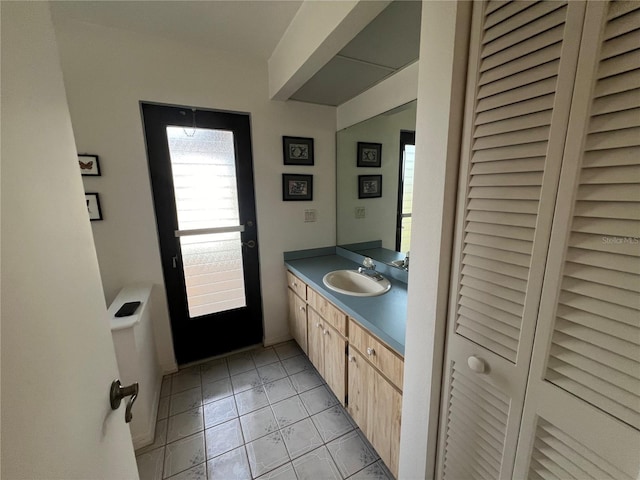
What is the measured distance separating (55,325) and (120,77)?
1.87 meters

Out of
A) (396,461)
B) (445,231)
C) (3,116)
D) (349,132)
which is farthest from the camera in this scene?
(349,132)

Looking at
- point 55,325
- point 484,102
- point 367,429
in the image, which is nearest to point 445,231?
point 484,102

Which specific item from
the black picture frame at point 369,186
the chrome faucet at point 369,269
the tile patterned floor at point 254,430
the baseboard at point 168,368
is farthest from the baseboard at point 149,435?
the black picture frame at point 369,186

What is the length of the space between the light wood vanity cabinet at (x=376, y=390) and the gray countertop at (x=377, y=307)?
0.07 meters

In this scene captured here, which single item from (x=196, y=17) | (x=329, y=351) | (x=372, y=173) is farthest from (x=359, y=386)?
(x=196, y=17)

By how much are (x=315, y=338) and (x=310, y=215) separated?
106cm

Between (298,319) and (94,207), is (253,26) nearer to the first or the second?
(94,207)

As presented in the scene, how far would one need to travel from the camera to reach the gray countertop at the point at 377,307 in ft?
3.76

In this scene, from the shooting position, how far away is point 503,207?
63cm

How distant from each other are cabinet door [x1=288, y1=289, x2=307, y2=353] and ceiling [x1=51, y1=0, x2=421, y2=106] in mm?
1678

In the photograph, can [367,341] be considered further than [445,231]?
Yes

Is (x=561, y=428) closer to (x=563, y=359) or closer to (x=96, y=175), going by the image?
(x=563, y=359)

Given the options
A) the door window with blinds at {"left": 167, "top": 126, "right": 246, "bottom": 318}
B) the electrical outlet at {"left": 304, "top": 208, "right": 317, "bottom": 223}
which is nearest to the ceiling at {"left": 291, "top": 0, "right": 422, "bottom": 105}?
the door window with blinds at {"left": 167, "top": 126, "right": 246, "bottom": 318}

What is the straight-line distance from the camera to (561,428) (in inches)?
22.8
